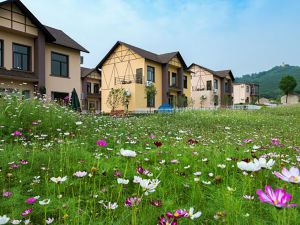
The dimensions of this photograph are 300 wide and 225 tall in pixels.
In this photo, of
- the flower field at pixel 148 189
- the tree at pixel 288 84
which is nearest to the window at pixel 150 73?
the flower field at pixel 148 189

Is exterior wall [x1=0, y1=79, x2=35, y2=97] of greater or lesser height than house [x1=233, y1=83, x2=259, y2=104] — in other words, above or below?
below

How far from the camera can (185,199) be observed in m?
2.57

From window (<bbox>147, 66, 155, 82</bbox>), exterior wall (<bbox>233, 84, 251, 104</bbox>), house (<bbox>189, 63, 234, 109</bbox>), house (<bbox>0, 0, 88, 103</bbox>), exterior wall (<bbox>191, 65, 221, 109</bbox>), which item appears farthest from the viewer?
exterior wall (<bbox>233, 84, 251, 104</bbox>)

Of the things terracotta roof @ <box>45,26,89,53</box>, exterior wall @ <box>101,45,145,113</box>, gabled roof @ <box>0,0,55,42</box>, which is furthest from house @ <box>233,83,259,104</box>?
gabled roof @ <box>0,0,55,42</box>

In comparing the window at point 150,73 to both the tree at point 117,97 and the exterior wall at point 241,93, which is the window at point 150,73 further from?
the exterior wall at point 241,93

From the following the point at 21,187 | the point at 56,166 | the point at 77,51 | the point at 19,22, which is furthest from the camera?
the point at 77,51

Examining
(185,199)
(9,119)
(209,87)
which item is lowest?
(185,199)

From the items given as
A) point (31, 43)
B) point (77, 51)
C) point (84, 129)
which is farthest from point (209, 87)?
point (84, 129)

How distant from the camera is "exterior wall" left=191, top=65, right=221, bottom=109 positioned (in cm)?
4431

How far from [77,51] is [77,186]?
21427 millimetres

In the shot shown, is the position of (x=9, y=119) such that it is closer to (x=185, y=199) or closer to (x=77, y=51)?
(x=185, y=199)

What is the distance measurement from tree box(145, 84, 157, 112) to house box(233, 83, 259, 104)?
1379 inches

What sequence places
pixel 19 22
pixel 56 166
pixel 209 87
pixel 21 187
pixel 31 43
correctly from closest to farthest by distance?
pixel 21 187, pixel 56 166, pixel 19 22, pixel 31 43, pixel 209 87

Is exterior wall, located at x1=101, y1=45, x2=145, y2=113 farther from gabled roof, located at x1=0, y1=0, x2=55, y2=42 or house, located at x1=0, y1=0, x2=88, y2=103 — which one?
gabled roof, located at x1=0, y1=0, x2=55, y2=42
